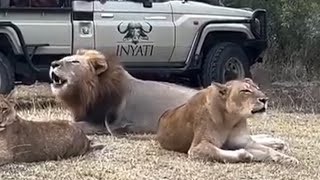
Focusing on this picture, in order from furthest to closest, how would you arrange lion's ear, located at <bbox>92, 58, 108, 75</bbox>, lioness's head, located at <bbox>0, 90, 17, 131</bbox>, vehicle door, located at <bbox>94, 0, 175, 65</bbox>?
vehicle door, located at <bbox>94, 0, 175, 65</bbox>, lion's ear, located at <bbox>92, 58, 108, 75</bbox>, lioness's head, located at <bbox>0, 90, 17, 131</bbox>

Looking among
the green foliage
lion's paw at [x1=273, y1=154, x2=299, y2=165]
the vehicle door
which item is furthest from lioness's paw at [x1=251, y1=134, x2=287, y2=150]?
the green foliage

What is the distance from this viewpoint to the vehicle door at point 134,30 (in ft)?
35.9

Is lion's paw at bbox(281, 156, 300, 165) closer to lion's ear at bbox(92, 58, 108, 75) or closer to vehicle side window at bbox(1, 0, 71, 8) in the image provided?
lion's ear at bbox(92, 58, 108, 75)

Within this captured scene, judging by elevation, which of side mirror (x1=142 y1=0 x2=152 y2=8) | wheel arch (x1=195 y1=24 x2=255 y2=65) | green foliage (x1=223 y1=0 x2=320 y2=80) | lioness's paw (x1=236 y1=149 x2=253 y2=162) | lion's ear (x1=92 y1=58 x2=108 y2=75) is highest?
side mirror (x1=142 y1=0 x2=152 y2=8)

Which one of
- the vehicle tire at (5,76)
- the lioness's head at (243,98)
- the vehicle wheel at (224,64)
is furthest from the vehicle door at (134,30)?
the lioness's head at (243,98)

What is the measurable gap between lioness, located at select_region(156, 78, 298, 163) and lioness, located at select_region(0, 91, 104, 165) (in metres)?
0.87

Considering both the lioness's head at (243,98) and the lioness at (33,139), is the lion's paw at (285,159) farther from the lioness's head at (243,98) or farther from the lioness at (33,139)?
the lioness at (33,139)

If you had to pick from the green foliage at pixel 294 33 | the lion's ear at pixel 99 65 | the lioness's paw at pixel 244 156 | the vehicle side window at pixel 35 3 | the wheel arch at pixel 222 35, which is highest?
the vehicle side window at pixel 35 3

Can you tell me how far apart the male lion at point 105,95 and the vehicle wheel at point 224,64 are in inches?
120

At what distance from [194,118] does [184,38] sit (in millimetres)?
4818

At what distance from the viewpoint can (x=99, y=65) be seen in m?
8.30

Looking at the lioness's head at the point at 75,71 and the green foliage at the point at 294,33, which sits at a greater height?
the lioness's head at the point at 75,71

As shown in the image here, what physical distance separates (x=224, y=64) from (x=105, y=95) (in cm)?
385

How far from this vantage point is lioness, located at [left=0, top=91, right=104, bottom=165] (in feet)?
21.0
